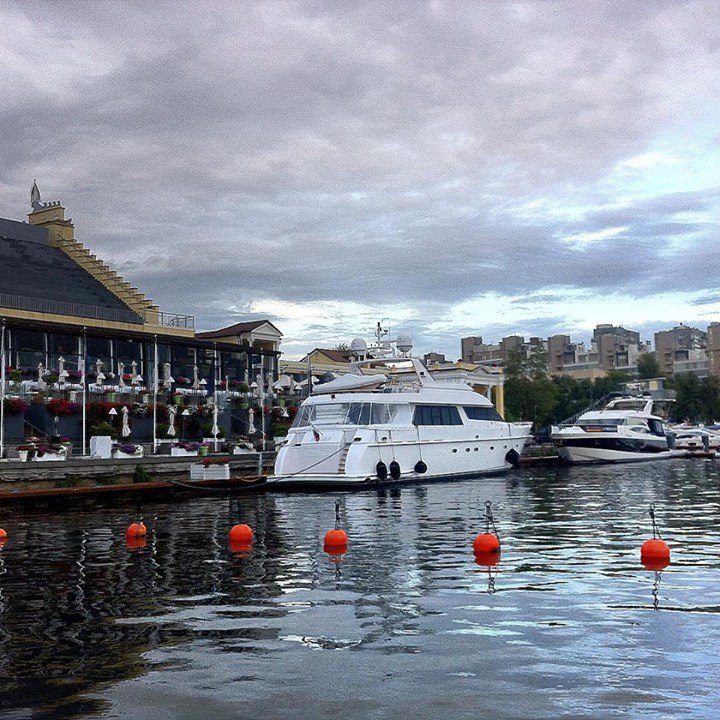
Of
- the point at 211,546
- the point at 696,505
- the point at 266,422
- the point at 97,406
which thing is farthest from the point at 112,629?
the point at 266,422

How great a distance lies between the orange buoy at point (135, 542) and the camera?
62.3 ft

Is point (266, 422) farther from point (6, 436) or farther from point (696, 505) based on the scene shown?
point (696, 505)

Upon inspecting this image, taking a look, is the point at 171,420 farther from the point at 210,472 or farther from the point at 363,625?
the point at 363,625

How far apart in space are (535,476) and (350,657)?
3688cm

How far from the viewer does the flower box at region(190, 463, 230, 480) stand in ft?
122

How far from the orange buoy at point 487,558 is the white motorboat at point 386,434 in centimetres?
1767

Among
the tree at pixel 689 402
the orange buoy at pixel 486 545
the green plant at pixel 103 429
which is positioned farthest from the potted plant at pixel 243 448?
the tree at pixel 689 402

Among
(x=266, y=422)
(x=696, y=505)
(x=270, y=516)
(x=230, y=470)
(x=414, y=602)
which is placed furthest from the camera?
(x=266, y=422)

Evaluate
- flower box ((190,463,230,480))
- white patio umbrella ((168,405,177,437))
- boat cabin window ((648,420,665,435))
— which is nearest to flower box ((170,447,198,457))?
white patio umbrella ((168,405,177,437))

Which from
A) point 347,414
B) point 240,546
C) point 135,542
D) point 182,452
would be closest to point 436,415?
point 347,414

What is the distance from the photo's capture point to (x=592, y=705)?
781 cm

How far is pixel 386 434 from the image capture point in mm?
37125

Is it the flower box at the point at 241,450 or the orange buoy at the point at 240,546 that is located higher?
the flower box at the point at 241,450

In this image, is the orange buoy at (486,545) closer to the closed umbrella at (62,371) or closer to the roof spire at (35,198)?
the closed umbrella at (62,371)
